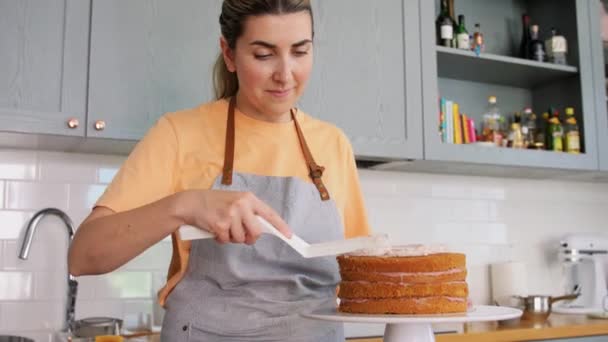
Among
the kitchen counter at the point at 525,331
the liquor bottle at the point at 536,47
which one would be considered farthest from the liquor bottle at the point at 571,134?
the kitchen counter at the point at 525,331

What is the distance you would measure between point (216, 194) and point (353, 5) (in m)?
1.48

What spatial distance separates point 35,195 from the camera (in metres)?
2.11

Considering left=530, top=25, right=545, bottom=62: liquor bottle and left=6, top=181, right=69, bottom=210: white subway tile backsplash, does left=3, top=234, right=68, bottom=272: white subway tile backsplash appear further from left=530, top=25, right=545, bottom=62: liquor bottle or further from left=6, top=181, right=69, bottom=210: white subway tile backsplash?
left=530, top=25, right=545, bottom=62: liquor bottle

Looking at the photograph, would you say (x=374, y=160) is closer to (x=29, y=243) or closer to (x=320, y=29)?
(x=320, y=29)

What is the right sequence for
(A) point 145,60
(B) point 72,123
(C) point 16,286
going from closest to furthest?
(B) point 72,123
(A) point 145,60
(C) point 16,286

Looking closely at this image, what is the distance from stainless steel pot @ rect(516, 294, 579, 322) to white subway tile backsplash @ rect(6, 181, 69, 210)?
1645 millimetres

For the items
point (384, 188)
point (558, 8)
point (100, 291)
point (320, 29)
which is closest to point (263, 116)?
point (320, 29)

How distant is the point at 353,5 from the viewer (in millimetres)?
2273

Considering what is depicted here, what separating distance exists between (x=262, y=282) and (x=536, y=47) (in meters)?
2.00

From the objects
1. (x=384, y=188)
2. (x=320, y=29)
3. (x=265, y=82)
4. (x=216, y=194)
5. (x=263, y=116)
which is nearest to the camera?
(x=216, y=194)

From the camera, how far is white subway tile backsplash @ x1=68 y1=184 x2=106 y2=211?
2.15m

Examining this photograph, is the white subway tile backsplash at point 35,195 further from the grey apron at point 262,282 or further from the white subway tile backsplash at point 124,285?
the grey apron at point 262,282

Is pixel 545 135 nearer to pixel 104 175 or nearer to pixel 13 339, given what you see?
pixel 104 175

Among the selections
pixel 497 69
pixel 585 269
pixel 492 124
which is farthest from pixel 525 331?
pixel 497 69
